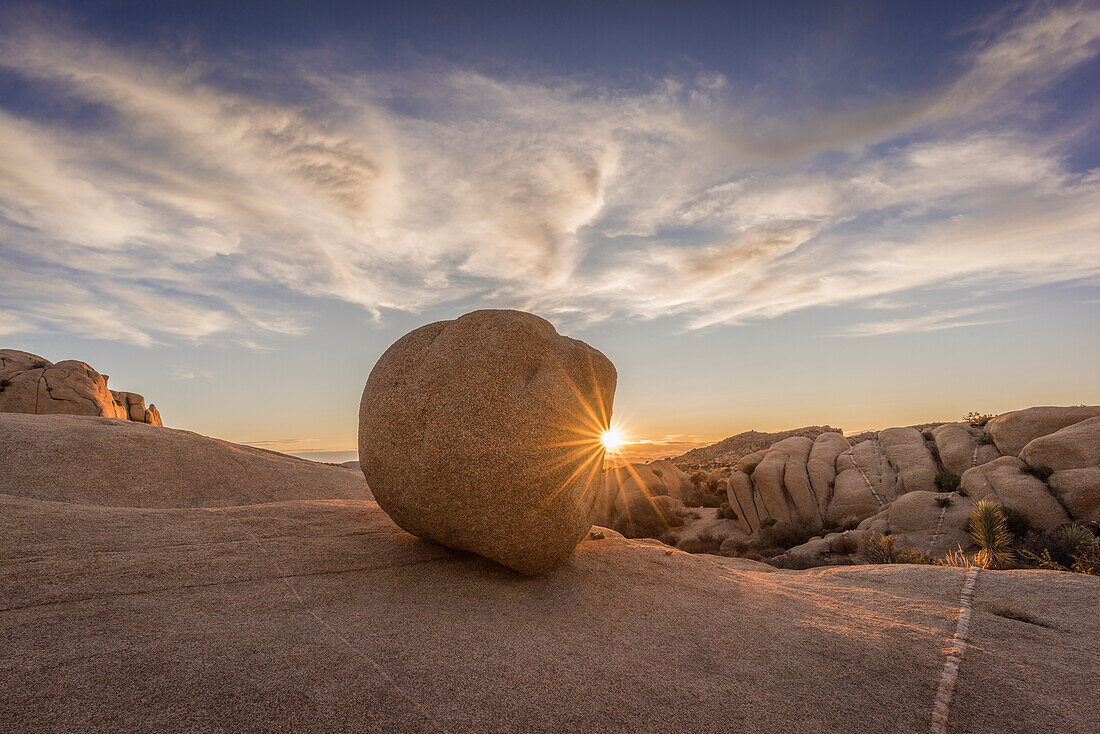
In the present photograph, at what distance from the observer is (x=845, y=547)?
19.7 m

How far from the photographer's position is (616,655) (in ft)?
20.9

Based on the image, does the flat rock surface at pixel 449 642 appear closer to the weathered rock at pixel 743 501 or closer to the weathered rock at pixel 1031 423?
the weathered rock at pixel 1031 423

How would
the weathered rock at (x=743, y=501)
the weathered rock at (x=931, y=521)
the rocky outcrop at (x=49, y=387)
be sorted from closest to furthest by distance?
the weathered rock at (x=931, y=521), the weathered rock at (x=743, y=501), the rocky outcrop at (x=49, y=387)

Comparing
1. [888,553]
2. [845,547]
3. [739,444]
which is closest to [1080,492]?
[888,553]

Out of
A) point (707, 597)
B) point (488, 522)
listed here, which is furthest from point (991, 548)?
point (488, 522)

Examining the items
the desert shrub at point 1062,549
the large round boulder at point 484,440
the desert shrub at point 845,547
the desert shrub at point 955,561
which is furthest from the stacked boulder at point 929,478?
the large round boulder at point 484,440

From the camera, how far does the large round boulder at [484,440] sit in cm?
780

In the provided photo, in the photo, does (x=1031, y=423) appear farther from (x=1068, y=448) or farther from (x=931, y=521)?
(x=931, y=521)

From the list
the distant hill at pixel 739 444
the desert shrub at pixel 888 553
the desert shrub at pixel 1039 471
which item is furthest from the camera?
the distant hill at pixel 739 444

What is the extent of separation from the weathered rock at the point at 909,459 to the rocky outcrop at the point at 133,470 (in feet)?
80.2

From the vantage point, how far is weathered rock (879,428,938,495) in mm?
23266

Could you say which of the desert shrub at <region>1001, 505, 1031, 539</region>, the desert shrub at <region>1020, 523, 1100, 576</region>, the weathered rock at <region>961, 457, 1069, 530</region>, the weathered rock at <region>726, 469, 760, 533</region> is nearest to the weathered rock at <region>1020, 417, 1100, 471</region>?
the weathered rock at <region>961, 457, 1069, 530</region>

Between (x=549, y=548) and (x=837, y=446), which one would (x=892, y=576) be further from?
(x=837, y=446)

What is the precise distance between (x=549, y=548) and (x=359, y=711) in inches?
164
